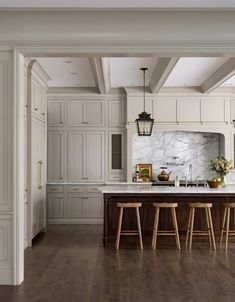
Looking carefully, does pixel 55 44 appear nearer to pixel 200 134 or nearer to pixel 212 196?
pixel 212 196

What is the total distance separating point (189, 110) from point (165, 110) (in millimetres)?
510

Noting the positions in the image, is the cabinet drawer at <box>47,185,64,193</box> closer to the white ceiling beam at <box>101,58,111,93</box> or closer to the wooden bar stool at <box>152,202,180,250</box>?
the white ceiling beam at <box>101,58,111,93</box>

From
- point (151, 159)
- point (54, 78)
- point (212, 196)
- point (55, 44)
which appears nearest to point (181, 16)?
point (55, 44)

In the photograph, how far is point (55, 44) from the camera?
4.79 m

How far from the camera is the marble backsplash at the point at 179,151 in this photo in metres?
10.0

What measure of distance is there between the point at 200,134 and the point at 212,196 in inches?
120

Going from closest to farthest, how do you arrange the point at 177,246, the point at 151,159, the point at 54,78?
the point at 177,246
the point at 54,78
the point at 151,159

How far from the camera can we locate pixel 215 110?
954 centimetres

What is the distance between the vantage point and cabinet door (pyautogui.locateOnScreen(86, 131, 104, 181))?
9625 mm

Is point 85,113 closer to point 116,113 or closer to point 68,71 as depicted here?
point 116,113

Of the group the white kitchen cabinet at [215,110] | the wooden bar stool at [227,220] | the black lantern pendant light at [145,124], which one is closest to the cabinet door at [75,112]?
the black lantern pendant light at [145,124]

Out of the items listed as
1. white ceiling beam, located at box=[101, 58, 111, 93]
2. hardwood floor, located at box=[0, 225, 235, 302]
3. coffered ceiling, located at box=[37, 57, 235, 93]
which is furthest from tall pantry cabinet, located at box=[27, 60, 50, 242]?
white ceiling beam, located at box=[101, 58, 111, 93]

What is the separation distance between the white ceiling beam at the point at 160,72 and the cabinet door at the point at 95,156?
5.12ft

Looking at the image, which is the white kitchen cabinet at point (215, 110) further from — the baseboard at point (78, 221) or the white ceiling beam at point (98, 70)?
the baseboard at point (78, 221)
